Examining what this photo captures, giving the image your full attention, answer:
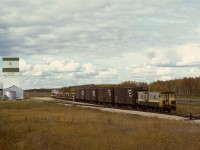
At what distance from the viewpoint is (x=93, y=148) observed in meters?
17.4

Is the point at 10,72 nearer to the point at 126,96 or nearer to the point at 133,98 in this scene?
the point at 126,96

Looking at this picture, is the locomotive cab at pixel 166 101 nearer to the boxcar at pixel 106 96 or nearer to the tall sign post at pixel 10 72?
the boxcar at pixel 106 96

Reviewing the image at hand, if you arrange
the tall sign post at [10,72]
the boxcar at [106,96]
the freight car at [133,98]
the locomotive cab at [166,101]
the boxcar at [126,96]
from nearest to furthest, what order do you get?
the locomotive cab at [166,101] < the freight car at [133,98] < the boxcar at [126,96] < the boxcar at [106,96] < the tall sign post at [10,72]

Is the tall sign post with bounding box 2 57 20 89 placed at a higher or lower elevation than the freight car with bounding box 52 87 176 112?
higher

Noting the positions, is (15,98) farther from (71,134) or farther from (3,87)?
(71,134)

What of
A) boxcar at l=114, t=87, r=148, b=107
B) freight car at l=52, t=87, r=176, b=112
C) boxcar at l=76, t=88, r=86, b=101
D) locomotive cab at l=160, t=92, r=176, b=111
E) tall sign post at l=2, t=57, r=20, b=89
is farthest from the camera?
tall sign post at l=2, t=57, r=20, b=89

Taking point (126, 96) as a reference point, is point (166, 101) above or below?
below

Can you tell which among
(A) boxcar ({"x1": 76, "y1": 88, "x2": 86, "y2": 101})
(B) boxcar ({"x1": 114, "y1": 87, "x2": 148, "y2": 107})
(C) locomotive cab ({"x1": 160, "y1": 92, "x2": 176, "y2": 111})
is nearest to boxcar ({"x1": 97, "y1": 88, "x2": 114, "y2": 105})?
(B) boxcar ({"x1": 114, "y1": 87, "x2": 148, "y2": 107})

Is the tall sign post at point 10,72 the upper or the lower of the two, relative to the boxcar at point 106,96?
upper

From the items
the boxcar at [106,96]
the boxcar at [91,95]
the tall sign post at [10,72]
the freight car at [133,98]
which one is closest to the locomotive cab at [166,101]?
the freight car at [133,98]

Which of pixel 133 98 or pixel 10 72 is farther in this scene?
pixel 10 72

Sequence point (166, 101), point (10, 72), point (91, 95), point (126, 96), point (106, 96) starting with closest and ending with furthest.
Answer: point (166, 101) < point (126, 96) < point (106, 96) < point (91, 95) < point (10, 72)

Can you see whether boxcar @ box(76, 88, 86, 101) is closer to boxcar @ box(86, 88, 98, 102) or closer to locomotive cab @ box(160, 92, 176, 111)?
boxcar @ box(86, 88, 98, 102)

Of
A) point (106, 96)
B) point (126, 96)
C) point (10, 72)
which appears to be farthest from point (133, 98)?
point (10, 72)
